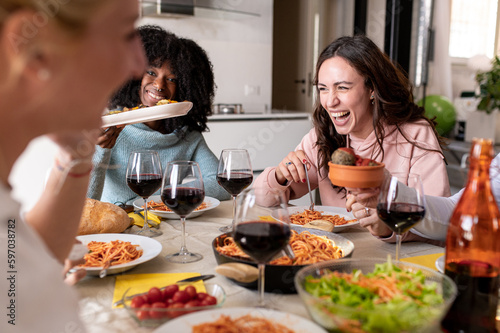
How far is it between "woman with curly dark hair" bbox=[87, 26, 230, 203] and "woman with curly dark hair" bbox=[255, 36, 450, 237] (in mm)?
550

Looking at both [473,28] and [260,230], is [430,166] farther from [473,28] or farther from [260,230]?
[473,28]

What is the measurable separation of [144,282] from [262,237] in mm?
314

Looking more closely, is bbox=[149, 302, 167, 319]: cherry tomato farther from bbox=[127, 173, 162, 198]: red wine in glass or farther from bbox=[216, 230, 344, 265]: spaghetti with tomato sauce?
bbox=[127, 173, 162, 198]: red wine in glass

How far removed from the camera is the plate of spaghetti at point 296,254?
2.86 feet

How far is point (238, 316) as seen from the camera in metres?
0.72

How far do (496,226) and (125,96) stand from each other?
2022mm

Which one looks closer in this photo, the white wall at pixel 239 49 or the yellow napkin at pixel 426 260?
the yellow napkin at pixel 426 260

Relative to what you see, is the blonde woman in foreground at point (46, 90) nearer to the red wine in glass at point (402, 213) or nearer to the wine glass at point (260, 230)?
the wine glass at point (260, 230)

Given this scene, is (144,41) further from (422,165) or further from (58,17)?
(58,17)

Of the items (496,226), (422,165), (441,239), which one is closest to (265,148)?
(422,165)

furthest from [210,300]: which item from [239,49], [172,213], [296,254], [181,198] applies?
[239,49]

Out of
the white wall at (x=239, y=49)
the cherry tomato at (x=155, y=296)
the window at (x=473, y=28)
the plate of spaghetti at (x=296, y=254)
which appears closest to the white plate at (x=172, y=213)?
the plate of spaghetti at (x=296, y=254)

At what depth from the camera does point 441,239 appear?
→ 121cm

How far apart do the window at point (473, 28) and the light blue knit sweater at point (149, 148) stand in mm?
4152
